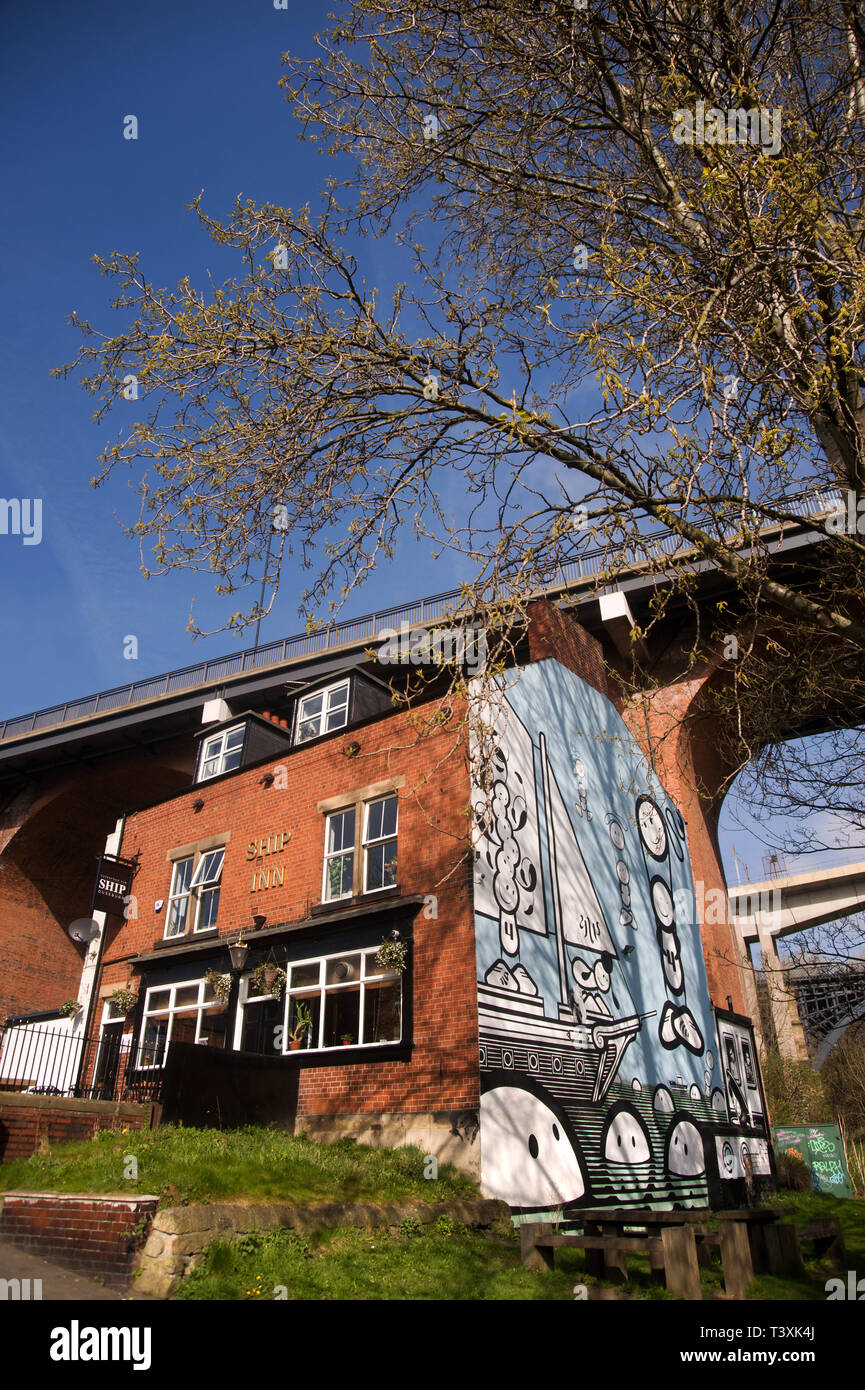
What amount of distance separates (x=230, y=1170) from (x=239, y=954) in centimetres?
572

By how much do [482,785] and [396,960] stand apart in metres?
6.53

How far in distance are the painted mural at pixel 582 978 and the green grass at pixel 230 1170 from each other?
108 cm

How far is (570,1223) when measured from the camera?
10859 millimetres

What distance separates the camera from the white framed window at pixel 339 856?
1380cm

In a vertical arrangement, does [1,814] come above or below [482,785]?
above

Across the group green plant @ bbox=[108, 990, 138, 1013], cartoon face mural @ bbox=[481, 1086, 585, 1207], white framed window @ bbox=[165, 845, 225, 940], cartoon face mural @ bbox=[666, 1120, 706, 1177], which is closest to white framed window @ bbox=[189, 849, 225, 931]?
white framed window @ bbox=[165, 845, 225, 940]

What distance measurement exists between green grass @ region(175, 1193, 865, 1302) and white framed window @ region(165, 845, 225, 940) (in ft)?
27.6

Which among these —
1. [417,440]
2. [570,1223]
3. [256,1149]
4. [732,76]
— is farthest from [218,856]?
[732,76]

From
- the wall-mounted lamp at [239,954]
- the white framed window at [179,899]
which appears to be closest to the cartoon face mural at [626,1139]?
the wall-mounted lamp at [239,954]

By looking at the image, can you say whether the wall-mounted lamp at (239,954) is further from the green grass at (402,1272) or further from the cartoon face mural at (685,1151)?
the cartoon face mural at (685,1151)

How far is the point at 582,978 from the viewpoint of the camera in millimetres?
13305

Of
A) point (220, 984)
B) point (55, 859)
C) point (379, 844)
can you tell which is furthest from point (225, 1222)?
point (55, 859)

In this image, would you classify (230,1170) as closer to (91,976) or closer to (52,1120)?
(52,1120)
